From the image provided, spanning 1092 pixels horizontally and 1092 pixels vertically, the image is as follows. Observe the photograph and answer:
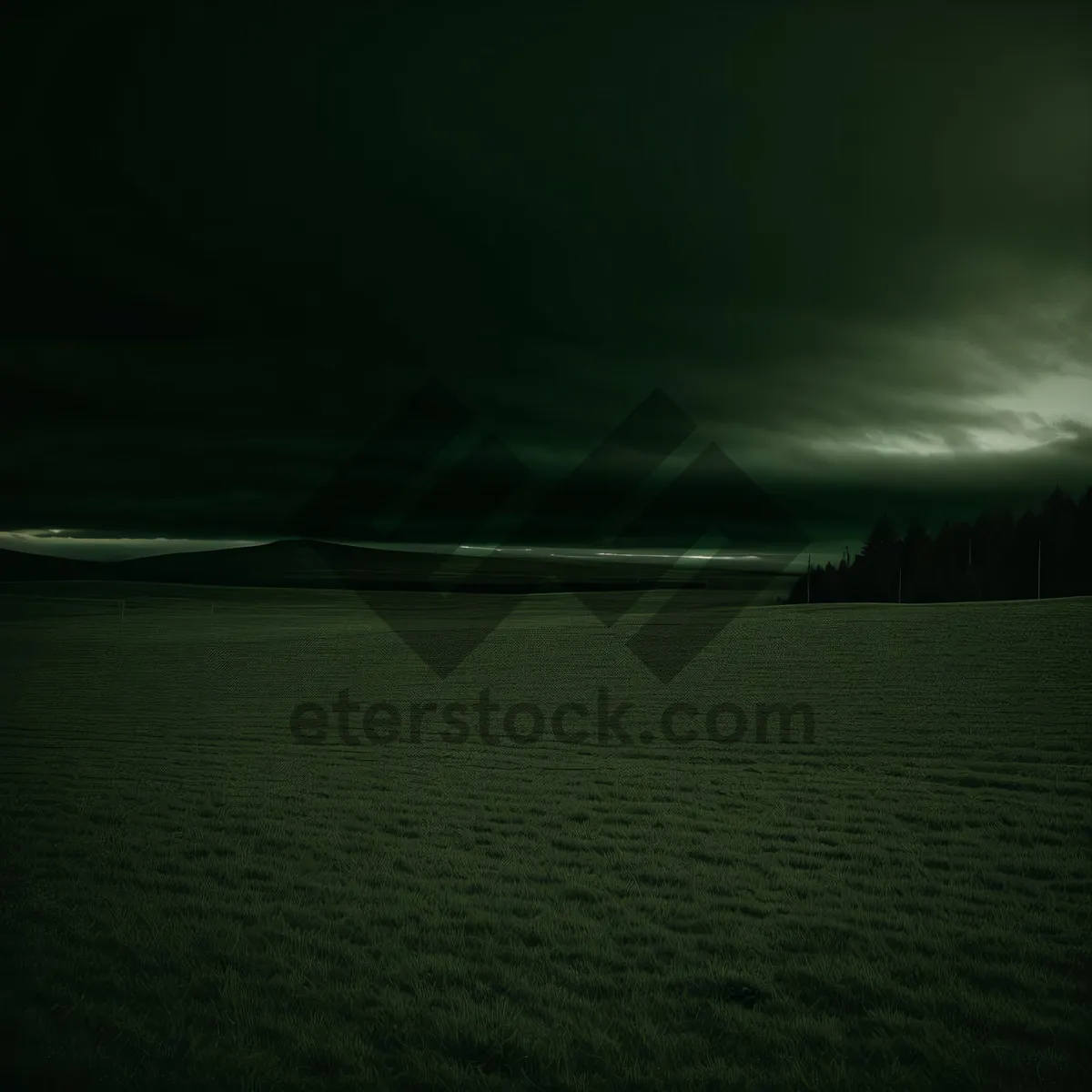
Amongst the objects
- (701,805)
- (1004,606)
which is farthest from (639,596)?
(701,805)

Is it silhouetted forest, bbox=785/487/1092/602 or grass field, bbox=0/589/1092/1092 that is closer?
grass field, bbox=0/589/1092/1092

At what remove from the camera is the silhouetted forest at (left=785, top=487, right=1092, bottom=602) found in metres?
62.3

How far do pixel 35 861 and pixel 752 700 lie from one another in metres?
19.7

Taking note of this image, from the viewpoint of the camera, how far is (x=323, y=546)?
184 m

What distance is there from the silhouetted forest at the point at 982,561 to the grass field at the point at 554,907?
50.4 meters

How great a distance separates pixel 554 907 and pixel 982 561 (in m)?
73.3

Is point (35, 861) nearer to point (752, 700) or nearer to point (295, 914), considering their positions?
point (295, 914)

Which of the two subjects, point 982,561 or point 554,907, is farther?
point 982,561

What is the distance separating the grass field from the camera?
504 cm

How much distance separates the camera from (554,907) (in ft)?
25.1

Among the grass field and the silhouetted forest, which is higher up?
the silhouetted forest

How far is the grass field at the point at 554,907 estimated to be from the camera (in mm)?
5035

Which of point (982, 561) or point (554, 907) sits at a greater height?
point (982, 561)

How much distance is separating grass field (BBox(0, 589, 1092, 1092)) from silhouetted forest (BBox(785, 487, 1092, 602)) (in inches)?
1984
